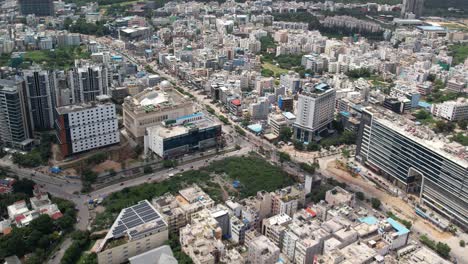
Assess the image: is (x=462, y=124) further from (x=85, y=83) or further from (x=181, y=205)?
(x=85, y=83)

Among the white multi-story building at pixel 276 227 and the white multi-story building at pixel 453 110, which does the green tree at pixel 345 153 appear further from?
the white multi-story building at pixel 453 110

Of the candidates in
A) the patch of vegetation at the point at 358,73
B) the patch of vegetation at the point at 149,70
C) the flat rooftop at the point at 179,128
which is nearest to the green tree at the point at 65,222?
the flat rooftop at the point at 179,128

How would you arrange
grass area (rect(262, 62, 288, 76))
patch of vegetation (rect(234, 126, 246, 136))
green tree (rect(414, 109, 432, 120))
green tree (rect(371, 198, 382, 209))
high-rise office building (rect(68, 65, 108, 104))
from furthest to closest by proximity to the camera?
1. grass area (rect(262, 62, 288, 76))
2. green tree (rect(414, 109, 432, 120))
3. high-rise office building (rect(68, 65, 108, 104))
4. patch of vegetation (rect(234, 126, 246, 136))
5. green tree (rect(371, 198, 382, 209))

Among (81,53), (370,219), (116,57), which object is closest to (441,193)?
(370,219)

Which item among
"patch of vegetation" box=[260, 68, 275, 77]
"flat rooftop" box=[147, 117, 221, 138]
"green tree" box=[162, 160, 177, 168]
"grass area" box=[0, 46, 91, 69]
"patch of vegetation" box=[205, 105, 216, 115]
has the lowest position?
"green tree" box=[162, 160, 177, 168]

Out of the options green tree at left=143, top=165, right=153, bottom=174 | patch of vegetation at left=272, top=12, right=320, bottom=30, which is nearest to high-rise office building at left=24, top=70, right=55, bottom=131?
green tree at left=143, top=165, right=153, bottom=174

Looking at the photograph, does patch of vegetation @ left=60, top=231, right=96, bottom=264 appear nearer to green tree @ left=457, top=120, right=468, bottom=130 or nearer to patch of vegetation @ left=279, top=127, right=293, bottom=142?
patch of vegetation @ left=279, top=127, right=293, bottom=142

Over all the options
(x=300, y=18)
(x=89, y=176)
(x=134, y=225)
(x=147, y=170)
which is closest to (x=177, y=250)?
(x=134, y=225)
